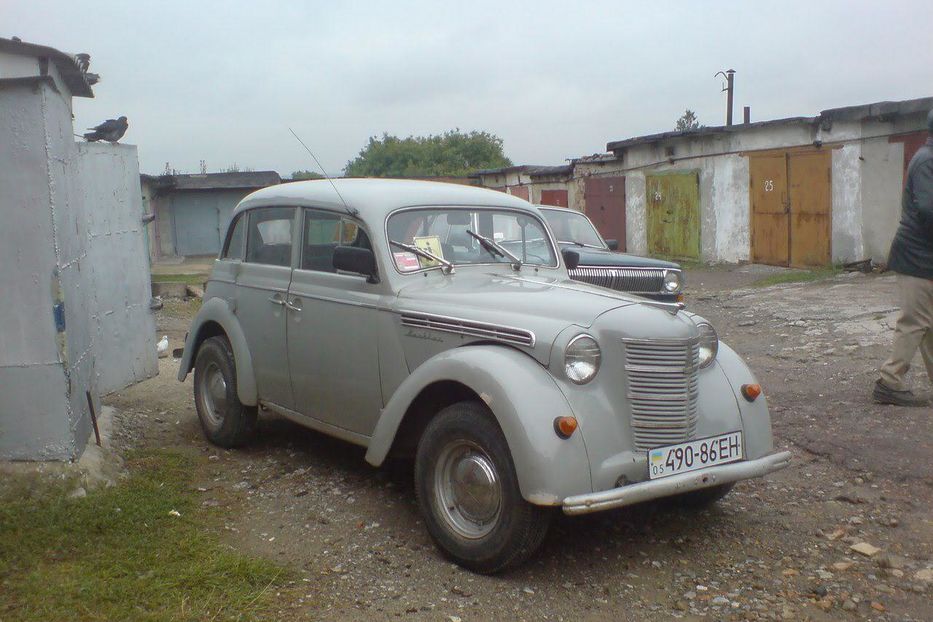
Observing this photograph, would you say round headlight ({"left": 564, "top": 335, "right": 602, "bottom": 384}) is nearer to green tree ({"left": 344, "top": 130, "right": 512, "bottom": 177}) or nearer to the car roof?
the car roof

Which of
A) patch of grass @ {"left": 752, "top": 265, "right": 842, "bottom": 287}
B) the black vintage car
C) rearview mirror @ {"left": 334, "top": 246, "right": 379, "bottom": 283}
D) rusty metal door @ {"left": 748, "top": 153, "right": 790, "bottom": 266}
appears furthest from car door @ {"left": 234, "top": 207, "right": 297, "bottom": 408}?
rusty metal door @ {"left": 748, "top": 153, "right": 790, "bottom": 266}

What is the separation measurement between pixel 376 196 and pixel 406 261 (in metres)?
0.48

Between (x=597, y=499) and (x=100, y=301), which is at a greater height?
(x=100, y=301)

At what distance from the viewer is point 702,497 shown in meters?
4.64

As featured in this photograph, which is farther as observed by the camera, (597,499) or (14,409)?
(14,409)

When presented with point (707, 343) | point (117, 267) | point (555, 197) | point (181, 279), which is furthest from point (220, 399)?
point (555, 197)

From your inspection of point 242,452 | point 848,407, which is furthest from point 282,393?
point 848,407

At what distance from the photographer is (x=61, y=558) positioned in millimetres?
4129

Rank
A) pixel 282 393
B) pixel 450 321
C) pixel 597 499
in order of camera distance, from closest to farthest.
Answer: pixel 597 499
pixel 450 321
pixel 282 393

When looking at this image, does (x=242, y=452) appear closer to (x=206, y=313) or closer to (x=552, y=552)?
(x=206, y=313)

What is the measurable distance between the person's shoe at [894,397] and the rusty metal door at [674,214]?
15.8 metres

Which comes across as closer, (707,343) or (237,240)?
(707,343)

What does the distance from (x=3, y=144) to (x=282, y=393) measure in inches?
83.2

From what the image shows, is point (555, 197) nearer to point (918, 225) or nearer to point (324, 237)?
point (918, 225)
